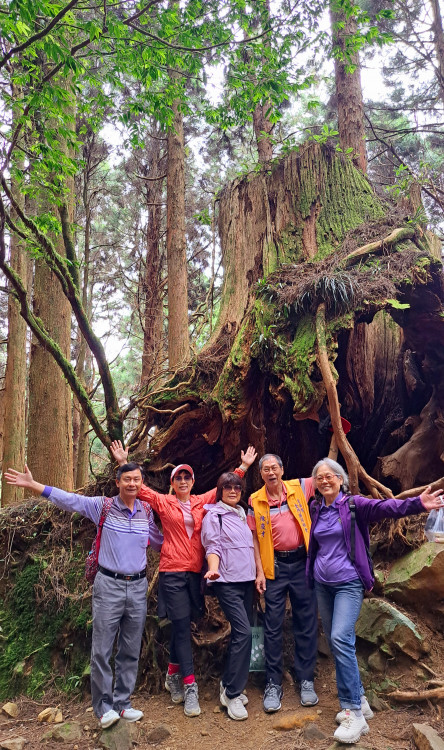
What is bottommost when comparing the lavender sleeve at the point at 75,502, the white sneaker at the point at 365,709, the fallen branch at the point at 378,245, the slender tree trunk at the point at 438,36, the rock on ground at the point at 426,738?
the white sneaker at the point at 365,709

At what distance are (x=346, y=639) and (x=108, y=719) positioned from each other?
1.91 m

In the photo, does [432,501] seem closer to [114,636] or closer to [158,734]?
[114,636]

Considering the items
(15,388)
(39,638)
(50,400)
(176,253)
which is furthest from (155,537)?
(15,388)

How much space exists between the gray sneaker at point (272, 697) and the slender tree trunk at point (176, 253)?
5.14 metres

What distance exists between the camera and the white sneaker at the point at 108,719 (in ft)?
11.4

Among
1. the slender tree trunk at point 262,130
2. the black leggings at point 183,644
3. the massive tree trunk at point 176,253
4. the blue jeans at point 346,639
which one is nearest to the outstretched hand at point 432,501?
the blue jeans at point 346,639

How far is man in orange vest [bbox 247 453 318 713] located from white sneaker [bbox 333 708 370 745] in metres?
0.57

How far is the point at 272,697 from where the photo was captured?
3.69 meters

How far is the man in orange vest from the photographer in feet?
12.4

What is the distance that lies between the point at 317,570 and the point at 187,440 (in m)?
2.45

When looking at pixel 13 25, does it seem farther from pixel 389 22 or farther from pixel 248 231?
pixel 389 22

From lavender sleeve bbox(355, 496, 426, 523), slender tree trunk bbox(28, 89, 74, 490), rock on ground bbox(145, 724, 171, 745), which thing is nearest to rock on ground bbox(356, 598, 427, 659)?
lavender sleeve bbox(355, 496, 426, 523)

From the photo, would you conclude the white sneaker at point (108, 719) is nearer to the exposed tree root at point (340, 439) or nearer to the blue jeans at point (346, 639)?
the blue jeans at point (346, 639)

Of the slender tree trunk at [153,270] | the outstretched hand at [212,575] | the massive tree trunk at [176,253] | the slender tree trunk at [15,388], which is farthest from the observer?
the slender tree trunk at [153,270]
